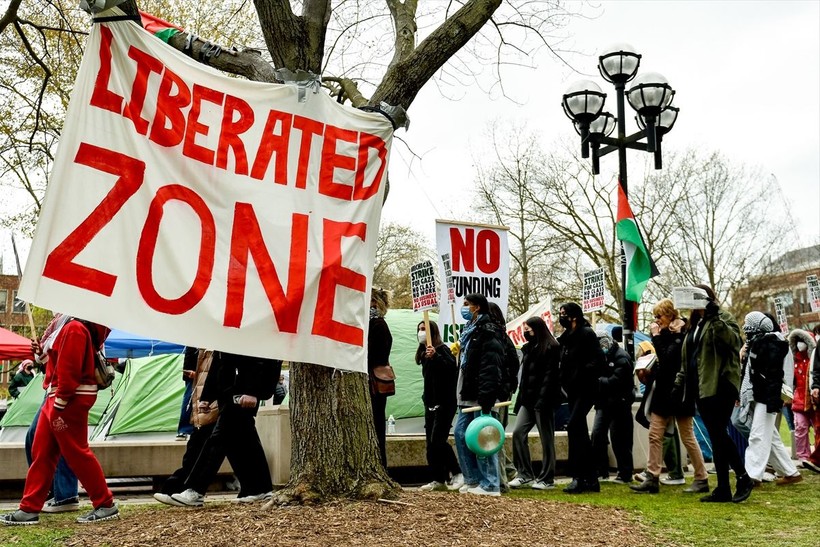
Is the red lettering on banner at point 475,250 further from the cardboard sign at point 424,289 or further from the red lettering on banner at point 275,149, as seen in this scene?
the red lettering on banner at point 275,149

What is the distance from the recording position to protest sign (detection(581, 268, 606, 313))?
45.2ft

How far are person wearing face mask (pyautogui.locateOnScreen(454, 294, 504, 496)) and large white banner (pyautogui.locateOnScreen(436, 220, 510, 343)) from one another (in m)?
1.27


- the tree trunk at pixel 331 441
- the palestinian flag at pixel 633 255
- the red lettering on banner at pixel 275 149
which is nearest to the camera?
the red lettering on banner at pixel 275 149

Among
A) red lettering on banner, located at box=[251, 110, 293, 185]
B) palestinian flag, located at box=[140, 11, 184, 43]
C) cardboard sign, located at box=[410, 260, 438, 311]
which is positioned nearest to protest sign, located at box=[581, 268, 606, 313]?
cardboard sign, located at box=[410, 260, 438, 311]

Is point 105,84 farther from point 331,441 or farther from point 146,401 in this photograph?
point 146,401

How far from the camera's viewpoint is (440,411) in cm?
941

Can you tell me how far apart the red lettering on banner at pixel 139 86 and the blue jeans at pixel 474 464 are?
477cm

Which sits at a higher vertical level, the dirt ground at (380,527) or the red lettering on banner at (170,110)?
the red lettering on banner at (170,110)

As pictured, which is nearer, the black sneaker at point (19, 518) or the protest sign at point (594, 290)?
the black sneaker at point (19, 518)

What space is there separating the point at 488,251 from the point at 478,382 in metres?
2.49

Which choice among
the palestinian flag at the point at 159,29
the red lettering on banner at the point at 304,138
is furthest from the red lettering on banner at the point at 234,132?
the palestinian flag at the point at 159,29

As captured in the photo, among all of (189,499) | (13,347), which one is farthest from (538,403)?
(13,347)

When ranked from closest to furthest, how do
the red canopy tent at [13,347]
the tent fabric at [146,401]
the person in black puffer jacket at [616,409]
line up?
the person in black puffer jacket at [616,409] → the tent fabric at [146,401] → the red canopy tent at [13,347]

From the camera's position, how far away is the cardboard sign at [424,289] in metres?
10.7
